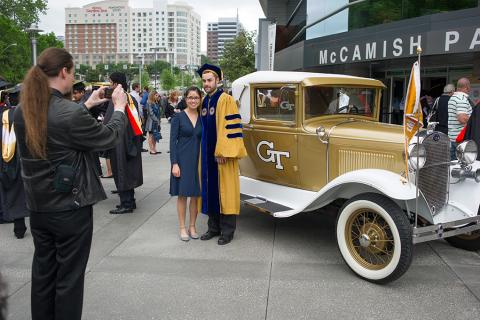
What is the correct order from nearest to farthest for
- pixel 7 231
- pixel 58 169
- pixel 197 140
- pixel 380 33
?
pixel 58 169 → pixel 197 140 → pixel 7 231 → pixel 380 33

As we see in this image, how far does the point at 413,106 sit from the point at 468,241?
6.59ft

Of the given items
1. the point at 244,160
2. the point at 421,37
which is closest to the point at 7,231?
the point at 244,160

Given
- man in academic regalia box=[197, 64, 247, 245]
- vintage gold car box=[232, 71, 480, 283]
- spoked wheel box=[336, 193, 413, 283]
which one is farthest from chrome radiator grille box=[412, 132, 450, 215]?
man in academic regalia box=[197, 64, 247, 245]

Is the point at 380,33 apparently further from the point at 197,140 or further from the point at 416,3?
the point at 197,140

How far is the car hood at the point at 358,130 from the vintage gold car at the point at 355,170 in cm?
1

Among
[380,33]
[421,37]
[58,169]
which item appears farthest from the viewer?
[380,33]

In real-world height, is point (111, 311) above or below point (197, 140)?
below

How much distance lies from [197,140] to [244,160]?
1.04 metres

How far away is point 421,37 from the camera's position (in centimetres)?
1078

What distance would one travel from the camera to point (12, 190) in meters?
5.34

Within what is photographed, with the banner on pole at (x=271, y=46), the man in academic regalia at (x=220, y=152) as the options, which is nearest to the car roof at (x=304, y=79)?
the man in academic regalia at (x=220, y=152)

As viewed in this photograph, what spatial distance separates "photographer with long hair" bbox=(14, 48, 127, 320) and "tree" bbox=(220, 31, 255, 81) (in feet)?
100

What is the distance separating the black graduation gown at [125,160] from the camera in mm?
6195

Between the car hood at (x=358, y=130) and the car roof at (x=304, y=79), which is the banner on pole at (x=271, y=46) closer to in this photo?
the car roof at (x=304, y=79)
